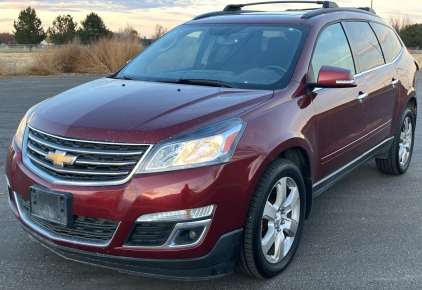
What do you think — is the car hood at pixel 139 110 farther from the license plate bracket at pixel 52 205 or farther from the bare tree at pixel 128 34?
the bare tree at pixel 128 34

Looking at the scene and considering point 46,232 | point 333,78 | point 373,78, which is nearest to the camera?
point 46,232

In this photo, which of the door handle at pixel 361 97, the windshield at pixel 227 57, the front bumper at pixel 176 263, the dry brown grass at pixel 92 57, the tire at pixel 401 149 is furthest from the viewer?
the dry brown grass at pixel 92 57

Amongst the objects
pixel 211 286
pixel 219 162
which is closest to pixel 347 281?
pixel 211 286

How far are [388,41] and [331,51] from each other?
1.69 meters

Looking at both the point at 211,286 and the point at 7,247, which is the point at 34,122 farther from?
the point at 211,286

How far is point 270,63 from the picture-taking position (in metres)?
3.76

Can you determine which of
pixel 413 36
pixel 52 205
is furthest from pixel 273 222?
pixel 413 36

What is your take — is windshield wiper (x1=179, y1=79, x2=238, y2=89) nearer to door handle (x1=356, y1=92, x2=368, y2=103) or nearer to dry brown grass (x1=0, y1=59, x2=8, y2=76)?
door handle (x1=356, y1=92, x2=368, y2=103)

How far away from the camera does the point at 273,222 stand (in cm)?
316

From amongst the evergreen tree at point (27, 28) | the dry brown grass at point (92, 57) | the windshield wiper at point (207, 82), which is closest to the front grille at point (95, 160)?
the windshield wiper at point (207, 82)

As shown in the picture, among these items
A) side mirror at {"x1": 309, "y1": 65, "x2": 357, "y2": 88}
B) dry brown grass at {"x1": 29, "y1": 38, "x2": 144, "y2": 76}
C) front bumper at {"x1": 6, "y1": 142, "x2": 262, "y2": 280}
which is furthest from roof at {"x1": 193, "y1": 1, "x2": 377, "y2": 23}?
dry brown grass at {"x1": 29, "y1": 38, "x2": 144, "y2": 76}

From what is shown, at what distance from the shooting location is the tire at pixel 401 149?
5426mm

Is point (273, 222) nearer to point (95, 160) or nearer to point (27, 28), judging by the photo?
point (95, 160)

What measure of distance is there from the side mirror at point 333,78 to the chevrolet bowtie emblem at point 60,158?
184 centimetres
